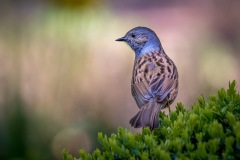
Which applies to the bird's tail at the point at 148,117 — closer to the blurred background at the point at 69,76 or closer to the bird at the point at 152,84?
the bird at the point at 152,84

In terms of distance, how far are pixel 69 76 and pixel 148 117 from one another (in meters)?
2.82

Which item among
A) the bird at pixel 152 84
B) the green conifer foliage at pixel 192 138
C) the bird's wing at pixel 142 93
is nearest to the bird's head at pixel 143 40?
the bird at pixel 152 84

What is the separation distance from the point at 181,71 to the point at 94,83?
116 centimetres

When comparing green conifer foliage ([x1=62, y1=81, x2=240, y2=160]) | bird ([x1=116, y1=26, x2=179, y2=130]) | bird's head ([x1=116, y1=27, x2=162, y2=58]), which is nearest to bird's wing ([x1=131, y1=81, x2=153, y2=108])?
bird ([x1=116, y1=26, x2=179, y2=130])

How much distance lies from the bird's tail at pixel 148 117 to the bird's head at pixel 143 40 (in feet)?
4.24

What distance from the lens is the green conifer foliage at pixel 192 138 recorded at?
3.79 meters

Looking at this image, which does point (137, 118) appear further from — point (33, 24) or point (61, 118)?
point (33, 24)

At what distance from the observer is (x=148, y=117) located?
5.20m

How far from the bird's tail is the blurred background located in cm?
189

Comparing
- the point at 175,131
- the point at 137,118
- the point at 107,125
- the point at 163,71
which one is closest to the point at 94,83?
the point at 107,125

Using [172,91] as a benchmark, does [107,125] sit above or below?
below

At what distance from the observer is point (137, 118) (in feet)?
17.6

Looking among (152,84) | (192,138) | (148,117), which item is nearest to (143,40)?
(152,84)

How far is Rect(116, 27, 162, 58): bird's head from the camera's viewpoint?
7.10 metres
